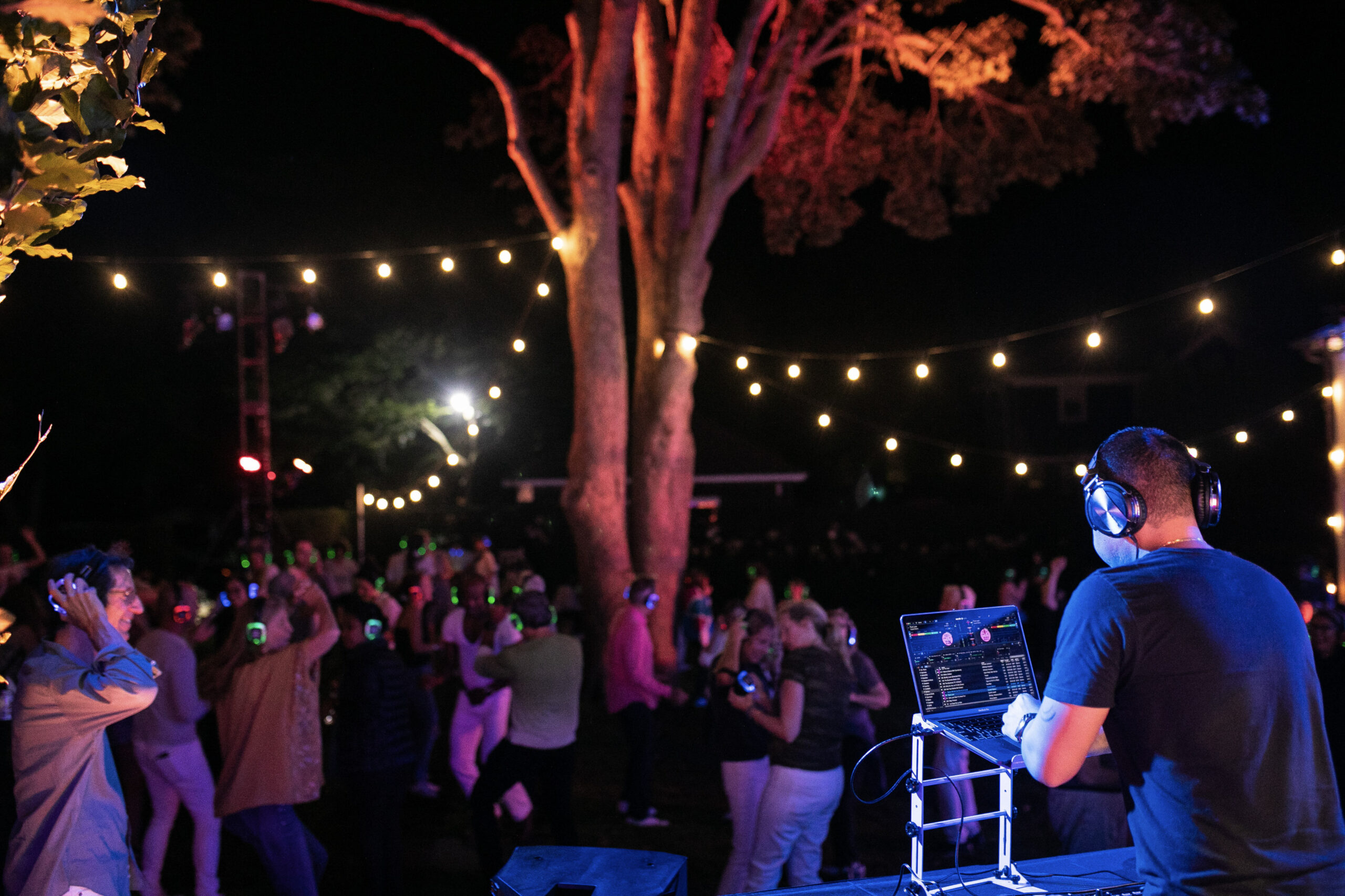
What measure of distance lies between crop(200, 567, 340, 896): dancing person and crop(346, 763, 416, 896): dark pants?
19cm

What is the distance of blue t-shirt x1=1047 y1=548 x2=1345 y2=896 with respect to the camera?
1.79 m

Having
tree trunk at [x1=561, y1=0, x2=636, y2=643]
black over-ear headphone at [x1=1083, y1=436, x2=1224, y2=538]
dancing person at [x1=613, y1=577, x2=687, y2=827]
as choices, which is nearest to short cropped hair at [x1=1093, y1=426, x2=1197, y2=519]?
black over-ear headphone at [x1=1083, y1=436, x2=1224, y2=538]

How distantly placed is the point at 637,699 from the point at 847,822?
159 centimetres

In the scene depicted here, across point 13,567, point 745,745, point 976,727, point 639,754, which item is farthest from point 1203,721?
point 13,567

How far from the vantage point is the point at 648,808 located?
21.0ft

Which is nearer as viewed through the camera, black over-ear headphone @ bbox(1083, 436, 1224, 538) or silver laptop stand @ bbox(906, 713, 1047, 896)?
black over-ear headphone @ bbox(1083, 436, 1224, 538)

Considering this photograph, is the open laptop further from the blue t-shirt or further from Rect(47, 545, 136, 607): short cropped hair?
Rect(47, 545, 136, 607): short cropped hair

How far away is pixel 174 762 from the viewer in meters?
4.75

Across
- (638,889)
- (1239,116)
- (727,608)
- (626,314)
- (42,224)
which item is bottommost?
(638,889)

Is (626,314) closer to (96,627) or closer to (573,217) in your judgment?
(573,217)

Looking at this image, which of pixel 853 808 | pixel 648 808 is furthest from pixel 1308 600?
pixel 648 808

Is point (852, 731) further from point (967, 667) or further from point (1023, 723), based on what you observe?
point (1023, 723)

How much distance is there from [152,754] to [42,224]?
152 inches

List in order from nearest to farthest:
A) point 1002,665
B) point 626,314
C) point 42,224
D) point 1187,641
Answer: point 42,224, point 1187,641, point 1002,665, point 626,314
